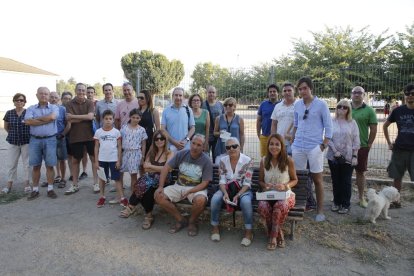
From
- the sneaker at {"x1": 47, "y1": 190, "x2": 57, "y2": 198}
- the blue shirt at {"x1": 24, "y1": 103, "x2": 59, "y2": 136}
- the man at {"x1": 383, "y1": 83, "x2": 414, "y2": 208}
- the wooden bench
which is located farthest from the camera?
the sneaker at {"x1": 47, "y1": 190, "x2": 57, "y2": 198}

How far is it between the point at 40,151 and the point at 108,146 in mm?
1486

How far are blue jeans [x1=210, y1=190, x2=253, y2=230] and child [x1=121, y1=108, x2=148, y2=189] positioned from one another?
1741 mm

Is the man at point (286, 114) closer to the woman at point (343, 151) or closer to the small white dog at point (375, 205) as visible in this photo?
the woman at point (343, 151)

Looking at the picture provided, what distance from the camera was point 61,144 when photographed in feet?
21.8

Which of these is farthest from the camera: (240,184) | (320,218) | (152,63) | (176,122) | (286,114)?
(152,63)

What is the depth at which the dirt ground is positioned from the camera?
11.7 feet

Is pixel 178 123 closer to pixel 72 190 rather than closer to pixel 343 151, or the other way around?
pixel 72 190

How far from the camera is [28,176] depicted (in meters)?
6.48

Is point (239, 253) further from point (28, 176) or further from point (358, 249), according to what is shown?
point (28, 176)

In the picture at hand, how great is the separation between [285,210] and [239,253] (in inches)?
29.9

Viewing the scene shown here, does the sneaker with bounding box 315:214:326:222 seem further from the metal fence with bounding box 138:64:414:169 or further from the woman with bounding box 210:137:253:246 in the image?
the metal fence with bounding box 138:64:414:169

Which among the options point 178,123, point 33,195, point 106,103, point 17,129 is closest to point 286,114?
point 178,123

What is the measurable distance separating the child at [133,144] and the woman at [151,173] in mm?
434

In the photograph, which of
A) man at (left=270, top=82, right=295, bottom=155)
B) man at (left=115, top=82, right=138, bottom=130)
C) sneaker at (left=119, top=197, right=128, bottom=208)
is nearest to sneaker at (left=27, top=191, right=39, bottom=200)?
sneaker at (left=119, top=197, right=128, bottom=208)
